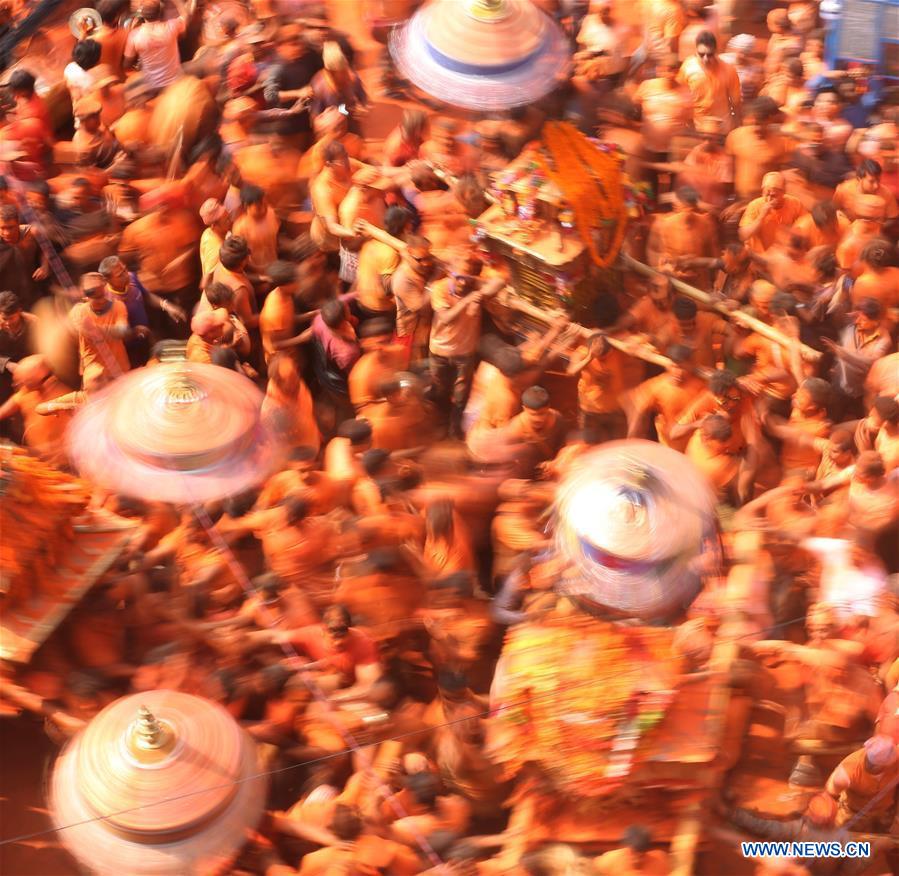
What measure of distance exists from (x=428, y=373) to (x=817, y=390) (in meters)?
2.11

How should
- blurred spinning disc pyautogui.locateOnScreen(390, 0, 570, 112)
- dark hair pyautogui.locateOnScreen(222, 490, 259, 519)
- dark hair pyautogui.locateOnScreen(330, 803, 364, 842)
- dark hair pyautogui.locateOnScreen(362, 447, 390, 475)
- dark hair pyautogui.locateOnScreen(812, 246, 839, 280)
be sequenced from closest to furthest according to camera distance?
dark hair pyautogui.locateOnScreen(330, 803, 364, 842), dark hair pyautogui.locateOnScreen(362, 447, 390, 475), dark hair pyautogui.locateOnScreen(222, 490, 259, 519), blurred spinning disc pyautogui.locateOnScreen(390, 0, 570, 112), dark hair pyautogui.locateOnScreen(812, 246, 839, 280)

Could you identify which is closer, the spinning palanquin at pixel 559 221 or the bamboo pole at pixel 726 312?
the bamboo pole at pixel 726 312

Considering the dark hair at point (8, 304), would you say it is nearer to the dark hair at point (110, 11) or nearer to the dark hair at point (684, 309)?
the dark hair at point (110, 11)

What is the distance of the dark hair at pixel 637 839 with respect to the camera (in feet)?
20.6

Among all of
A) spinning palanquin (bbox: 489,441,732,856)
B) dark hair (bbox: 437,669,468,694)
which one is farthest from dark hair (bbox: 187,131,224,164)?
dark hair (bbox: 437,669,468,694)

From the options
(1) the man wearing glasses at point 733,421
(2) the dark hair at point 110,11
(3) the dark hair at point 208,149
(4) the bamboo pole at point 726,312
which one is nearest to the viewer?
(1) the man wearing glasses at point 733,421

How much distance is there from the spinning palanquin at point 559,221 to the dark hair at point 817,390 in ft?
4.89

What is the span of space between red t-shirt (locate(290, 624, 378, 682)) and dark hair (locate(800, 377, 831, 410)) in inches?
101

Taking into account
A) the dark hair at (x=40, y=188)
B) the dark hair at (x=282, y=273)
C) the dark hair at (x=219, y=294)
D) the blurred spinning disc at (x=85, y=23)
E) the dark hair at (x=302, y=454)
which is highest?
the blurred spinning disc at (x=85, y=23)

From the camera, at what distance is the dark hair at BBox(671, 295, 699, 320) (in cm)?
841

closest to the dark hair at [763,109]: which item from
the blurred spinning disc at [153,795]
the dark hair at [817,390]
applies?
the dark hair at [817,390]

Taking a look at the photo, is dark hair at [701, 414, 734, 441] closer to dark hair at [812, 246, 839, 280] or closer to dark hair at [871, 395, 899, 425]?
dark hair at [871, 395, 899, 425]

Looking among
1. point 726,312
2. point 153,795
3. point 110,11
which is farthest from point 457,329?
point 110,11

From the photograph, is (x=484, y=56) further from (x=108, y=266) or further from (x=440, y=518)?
(x=440, y=518)
